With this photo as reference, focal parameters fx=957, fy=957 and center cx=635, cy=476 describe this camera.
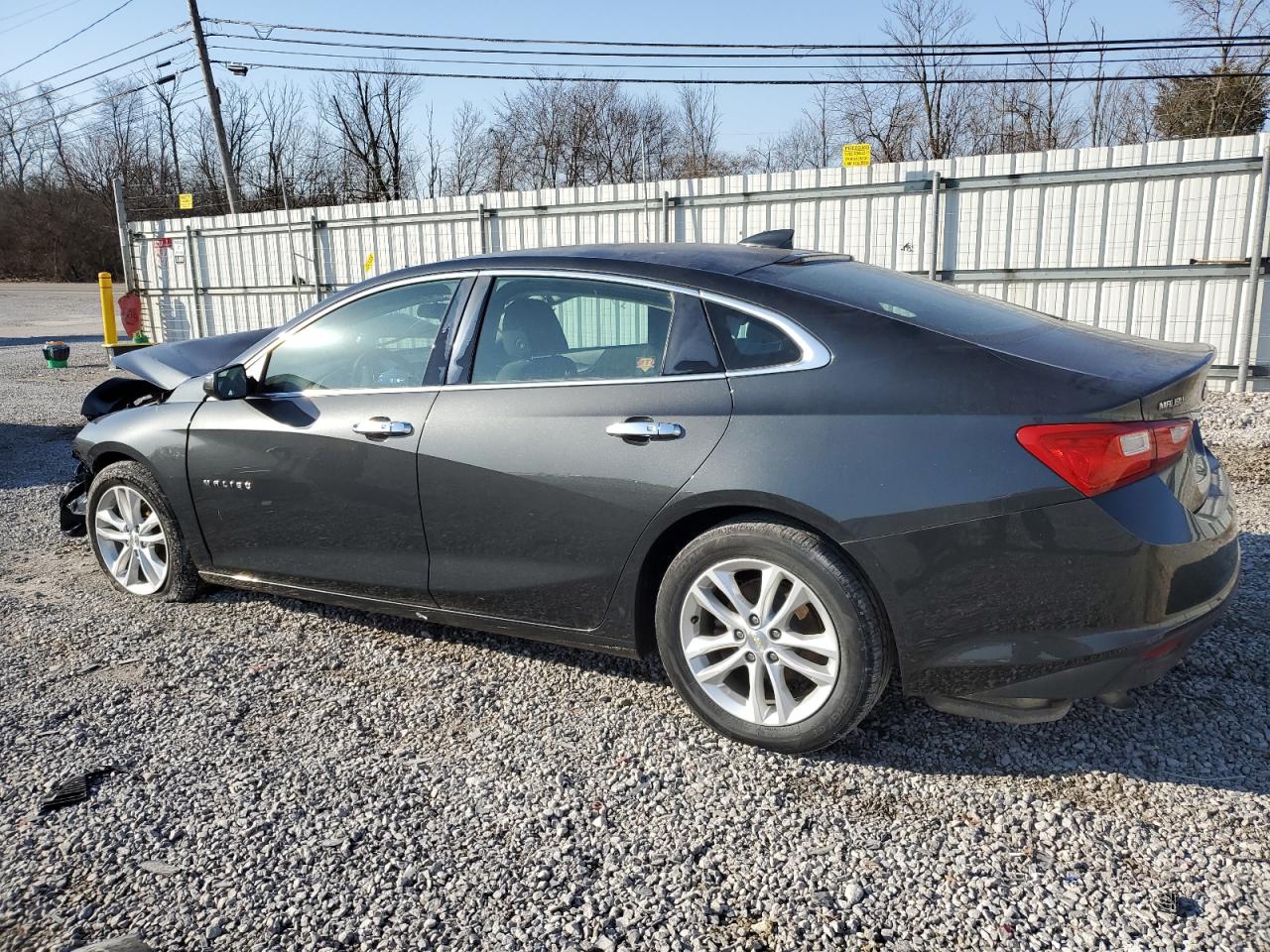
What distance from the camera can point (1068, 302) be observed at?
10.0 meters

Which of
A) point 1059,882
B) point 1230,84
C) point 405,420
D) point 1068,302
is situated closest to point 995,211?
point 1068,302

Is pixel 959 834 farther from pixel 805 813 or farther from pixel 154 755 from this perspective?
pixel 154 755

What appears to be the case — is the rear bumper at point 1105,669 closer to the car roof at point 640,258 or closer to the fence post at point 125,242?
the car roof at point 640,258

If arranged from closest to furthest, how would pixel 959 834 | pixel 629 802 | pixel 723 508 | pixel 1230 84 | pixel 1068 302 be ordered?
pixel 959 834, pixel 629 802, pixel 723 508, pixel 1068 302, pixel 1230 84

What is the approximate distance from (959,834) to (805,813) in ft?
1.36

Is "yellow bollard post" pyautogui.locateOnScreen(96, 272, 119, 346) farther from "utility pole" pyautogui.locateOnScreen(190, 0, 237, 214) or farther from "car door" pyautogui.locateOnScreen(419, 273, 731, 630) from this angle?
"car door" pyautogui.locateOnScreen(419, 273, 731, 630)

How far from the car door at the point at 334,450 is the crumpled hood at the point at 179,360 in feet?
1.67

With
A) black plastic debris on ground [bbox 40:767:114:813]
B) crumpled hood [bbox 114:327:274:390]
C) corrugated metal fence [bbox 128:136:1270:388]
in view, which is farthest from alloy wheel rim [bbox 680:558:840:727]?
corrugated metal fence [bbox 128:136:1270:388]

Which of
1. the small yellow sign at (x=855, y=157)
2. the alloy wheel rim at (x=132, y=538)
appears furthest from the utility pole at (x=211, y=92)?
the alloy wheel rim at (x=132, y=538)

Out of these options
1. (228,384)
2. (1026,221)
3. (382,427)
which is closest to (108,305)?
(1026,221)

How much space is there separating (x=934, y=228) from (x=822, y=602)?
8599 millimetres

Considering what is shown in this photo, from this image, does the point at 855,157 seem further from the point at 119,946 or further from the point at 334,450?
the point at 119,946

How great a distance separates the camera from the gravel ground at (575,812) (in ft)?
7.48

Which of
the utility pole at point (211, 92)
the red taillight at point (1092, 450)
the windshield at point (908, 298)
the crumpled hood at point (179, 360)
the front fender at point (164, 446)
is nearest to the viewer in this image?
the red taillight at point (1092, 450)
